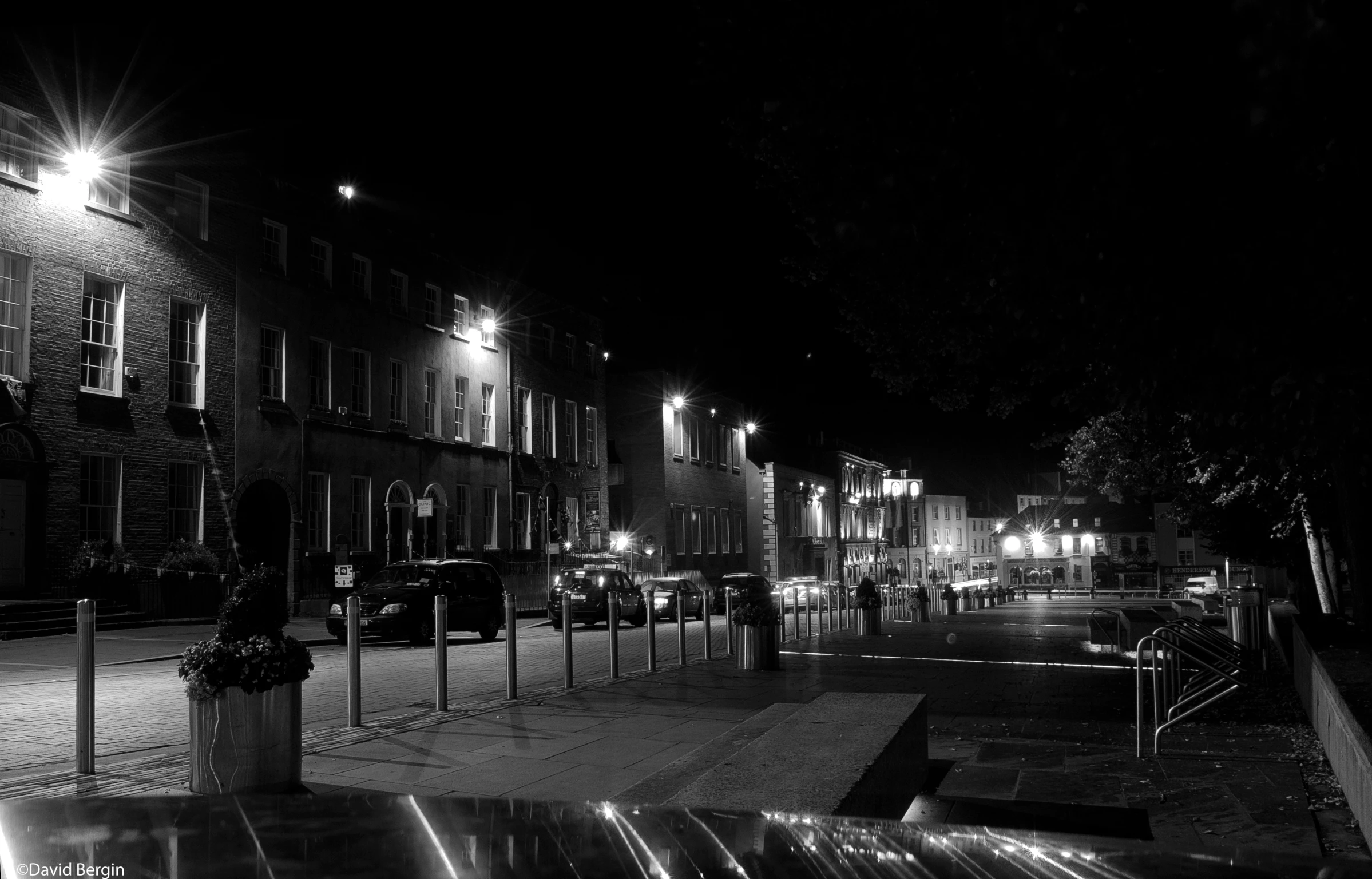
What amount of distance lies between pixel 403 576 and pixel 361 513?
428 inches

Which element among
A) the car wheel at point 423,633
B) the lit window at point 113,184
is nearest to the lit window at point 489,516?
the lit window at point 113,184

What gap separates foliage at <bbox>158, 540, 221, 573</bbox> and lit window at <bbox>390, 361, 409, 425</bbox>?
9.00 meters

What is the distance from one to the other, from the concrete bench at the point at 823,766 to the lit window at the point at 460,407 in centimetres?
3045

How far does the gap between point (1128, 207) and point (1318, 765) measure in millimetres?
4200

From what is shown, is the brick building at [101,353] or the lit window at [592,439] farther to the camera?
the lit window at [592,439]

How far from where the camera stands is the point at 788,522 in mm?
67688

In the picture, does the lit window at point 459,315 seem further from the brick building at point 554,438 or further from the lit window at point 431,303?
the brick building at point 554,438

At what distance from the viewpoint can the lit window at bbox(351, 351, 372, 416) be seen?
3241 centimetres

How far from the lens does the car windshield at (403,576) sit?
21.4 meters

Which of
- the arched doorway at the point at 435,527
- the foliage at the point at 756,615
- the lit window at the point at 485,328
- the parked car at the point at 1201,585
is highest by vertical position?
the lit window at the point at 485,328

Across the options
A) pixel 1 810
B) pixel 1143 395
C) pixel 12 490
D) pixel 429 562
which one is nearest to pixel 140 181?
pixel 12 490

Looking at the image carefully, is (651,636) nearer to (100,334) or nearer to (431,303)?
(100,334)

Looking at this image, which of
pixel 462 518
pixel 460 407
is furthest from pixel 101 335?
pixel 462 518

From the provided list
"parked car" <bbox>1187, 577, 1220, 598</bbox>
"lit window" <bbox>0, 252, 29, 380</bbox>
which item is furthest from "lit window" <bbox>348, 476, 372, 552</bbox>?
"parked car" <bbox>1187, 577, 1220, 598</bbox>
